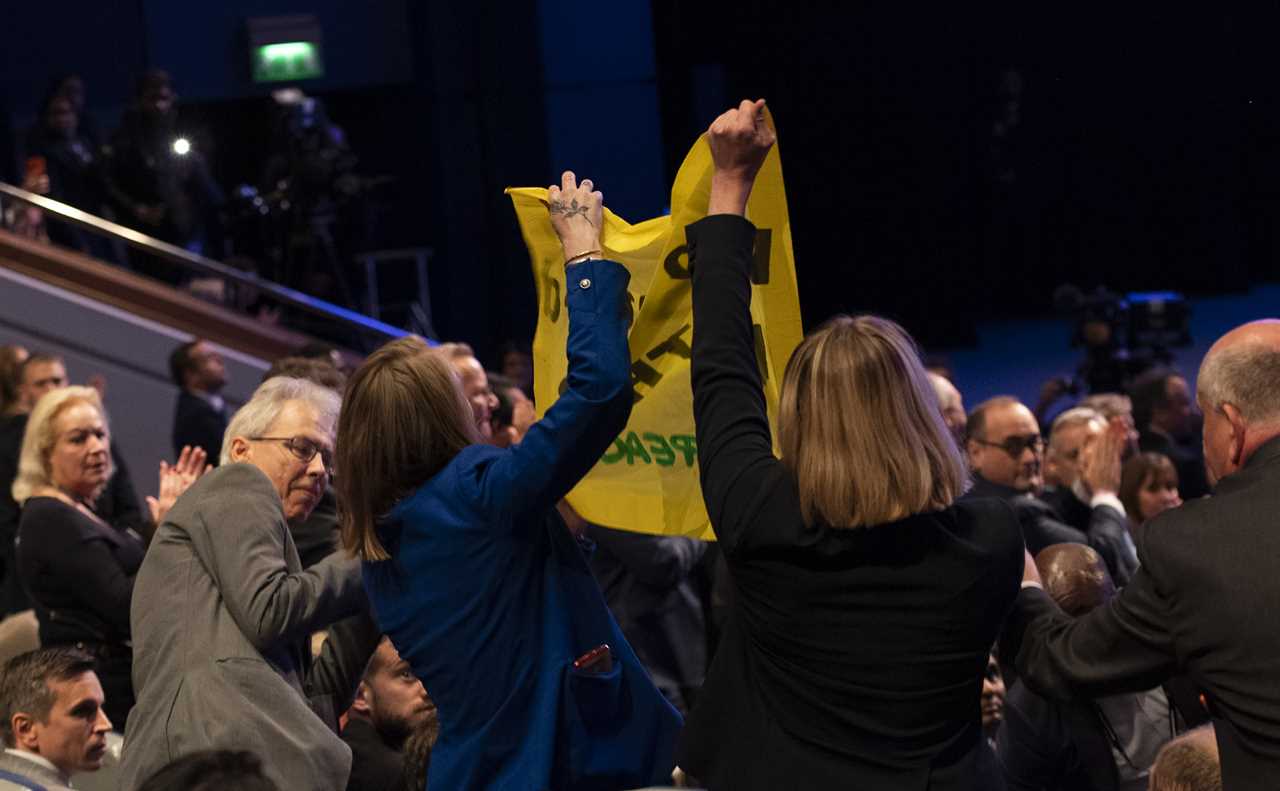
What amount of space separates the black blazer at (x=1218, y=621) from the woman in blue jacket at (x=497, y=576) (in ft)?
2.23

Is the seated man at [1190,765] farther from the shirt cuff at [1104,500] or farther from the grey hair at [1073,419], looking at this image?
the grey hair at [1073,419]

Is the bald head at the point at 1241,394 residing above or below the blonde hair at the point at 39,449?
above

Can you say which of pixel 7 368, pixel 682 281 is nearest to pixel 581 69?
pixel 7 368

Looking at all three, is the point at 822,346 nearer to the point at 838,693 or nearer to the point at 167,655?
the point at 838,693

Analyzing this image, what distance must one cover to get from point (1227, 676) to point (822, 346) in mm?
637

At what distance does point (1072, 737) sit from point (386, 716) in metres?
1.40

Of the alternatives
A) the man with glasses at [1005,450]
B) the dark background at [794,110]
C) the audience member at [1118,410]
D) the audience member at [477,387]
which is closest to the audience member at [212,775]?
the audience member at [477,387]

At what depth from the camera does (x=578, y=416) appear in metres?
2.38

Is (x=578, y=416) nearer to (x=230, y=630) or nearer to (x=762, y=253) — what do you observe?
(x=762, y=253)

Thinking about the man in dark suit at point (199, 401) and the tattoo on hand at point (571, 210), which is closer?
the tattoo on hand at point (571, 210)

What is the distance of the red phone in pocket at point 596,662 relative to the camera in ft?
8.21

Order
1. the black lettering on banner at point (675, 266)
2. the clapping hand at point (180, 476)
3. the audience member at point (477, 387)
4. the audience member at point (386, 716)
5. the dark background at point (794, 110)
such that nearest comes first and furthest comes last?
the black lettering on banner at point (675, 266) < the clapping hand at point (180, 476) < the audience member at point (386, 716) < the audience member at point (477, 387) < the dark background at point (794, 110)

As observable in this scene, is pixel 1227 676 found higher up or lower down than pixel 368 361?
lower down

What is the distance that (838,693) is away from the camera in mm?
2234
